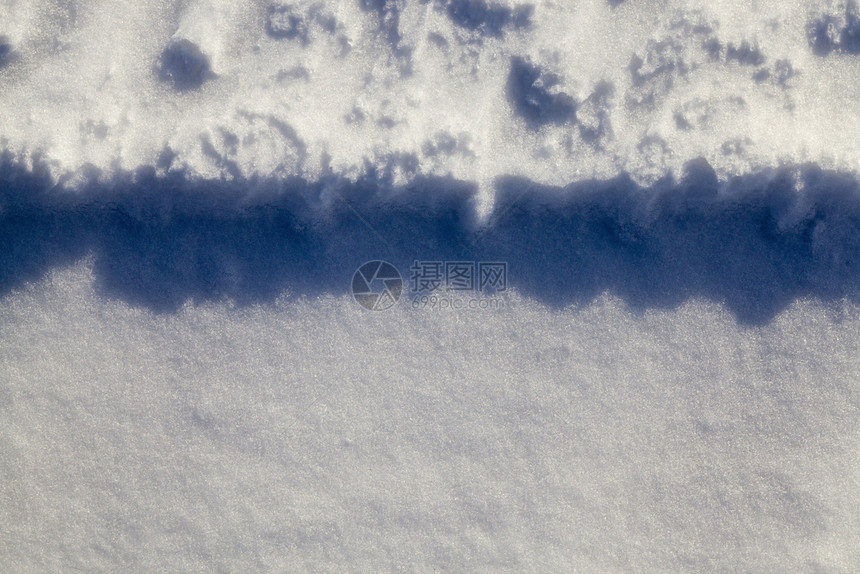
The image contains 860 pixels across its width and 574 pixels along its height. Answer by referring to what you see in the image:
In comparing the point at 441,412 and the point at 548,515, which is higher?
the point at 441,412

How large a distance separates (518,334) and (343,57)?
1956mm

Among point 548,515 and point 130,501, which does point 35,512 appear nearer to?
point 130,501

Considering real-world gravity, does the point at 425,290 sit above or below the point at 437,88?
below

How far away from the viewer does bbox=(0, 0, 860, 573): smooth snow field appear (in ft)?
9.36

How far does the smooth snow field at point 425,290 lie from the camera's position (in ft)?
9.36

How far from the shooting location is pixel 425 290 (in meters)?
2.92

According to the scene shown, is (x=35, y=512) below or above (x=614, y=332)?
below

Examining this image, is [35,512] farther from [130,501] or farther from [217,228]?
[217,228]

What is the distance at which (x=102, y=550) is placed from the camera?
2.93 metres

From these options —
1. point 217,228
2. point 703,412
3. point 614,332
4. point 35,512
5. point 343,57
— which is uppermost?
point 343,57

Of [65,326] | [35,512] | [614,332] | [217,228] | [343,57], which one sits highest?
[343,57]

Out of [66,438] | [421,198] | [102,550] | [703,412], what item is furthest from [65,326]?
[703,412]

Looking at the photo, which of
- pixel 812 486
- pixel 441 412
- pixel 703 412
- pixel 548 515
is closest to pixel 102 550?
pixel 441 412

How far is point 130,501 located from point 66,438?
1.81 feet
